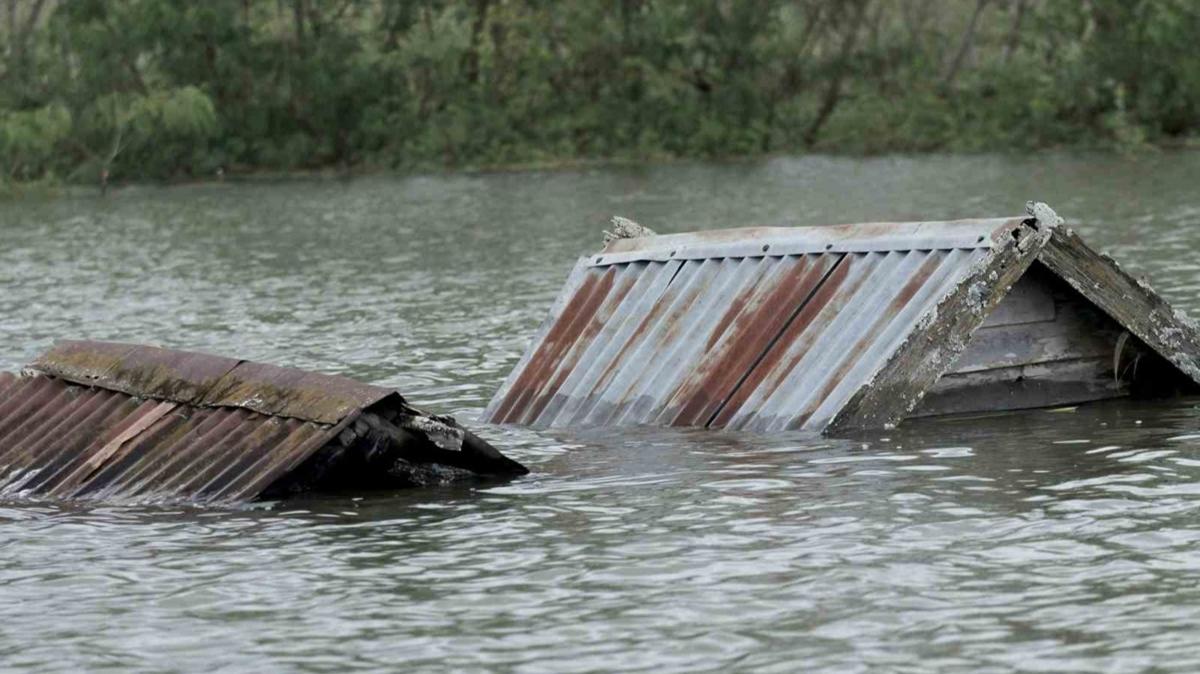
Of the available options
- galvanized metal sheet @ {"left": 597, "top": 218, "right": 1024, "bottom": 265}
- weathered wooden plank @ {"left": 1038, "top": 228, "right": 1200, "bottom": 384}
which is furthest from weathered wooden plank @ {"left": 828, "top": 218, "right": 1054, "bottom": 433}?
weathered wooden plank @ {"left": 1038, "top": 228, "right": 1200, "bottom": 384}

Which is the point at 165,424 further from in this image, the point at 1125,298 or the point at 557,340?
the point at 1125,298

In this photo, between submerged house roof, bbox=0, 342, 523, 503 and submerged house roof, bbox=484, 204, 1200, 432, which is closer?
submerged house roof, bbox=0, 342, 523, 503

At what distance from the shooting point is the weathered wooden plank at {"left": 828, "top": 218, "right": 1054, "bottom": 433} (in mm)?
13539

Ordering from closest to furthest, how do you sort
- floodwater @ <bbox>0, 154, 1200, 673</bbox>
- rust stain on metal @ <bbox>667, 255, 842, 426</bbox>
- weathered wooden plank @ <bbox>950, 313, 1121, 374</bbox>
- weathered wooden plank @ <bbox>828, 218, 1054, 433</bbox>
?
1. floodwater @ <bbox>0, 154, 1200, 673</bbox>
2. weathered wooden plank @ <bbox>828, 218, 1054, 433</bbox>
3. rust stain on metal @ <bbox>667, 255, 842, 426</bbox>
4. weathered wooden plank @ <bbox>950, 313, 1121, 374</bbox>

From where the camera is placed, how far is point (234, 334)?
22312 mm

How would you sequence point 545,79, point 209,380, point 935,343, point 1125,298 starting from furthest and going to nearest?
point 545,79 → point 1125,298 → point 935,343 → point 209,380

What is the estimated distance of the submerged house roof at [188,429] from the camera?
12297mm

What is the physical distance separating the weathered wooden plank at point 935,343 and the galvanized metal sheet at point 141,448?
3340mm

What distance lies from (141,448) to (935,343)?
186 inches

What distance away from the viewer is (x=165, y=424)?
521 inches

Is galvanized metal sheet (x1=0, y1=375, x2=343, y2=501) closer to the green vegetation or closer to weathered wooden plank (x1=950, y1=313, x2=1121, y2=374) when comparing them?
weathered wooden plank (x1=950, y1=313, x2=1121, y2=374)

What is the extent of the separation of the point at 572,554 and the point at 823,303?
13.0 ft

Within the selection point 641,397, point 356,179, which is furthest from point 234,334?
point 356,179

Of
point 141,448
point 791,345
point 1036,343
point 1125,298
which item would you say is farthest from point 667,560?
point 1125,298
